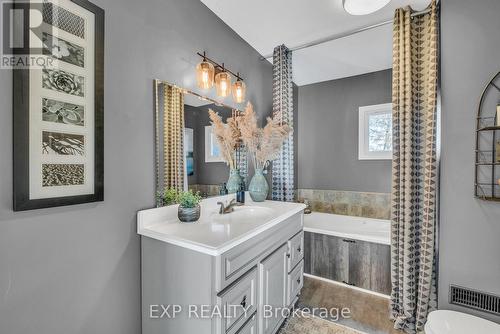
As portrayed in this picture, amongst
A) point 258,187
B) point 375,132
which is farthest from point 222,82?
point 375,132

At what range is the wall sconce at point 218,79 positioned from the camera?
171cm

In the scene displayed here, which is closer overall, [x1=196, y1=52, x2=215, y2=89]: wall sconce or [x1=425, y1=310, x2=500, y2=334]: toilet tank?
[x1=425, y1=310, x2=500, y2=334]: toilet tank

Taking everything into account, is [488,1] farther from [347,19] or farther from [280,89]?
[280,89]

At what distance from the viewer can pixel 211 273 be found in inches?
41.0

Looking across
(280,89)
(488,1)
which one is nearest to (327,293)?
(280,89)

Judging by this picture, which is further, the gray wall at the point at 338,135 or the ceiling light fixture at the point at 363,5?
the gray wall at the point at 338,135

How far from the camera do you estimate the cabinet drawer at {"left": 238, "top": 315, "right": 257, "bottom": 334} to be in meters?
1.25

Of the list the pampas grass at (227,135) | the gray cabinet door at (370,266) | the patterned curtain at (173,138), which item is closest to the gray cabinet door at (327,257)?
the gray cabinet door at (370,266)

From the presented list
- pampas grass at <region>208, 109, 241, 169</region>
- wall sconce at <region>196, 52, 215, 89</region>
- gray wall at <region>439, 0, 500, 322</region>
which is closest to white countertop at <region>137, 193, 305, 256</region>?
pampas grass at <region>208, 109, 241, 169</region>

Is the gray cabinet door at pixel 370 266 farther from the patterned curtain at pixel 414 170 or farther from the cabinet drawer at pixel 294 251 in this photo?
the cabinet drawer at pixel 294 251

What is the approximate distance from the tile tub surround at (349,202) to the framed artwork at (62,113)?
9.91 ft

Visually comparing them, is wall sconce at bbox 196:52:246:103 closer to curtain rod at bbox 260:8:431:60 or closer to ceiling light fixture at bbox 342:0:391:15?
curtain rod at bbox 260:8:431:60

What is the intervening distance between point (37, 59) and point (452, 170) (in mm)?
2382

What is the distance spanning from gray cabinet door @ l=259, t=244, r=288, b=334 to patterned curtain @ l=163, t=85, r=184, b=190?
2.63ft
